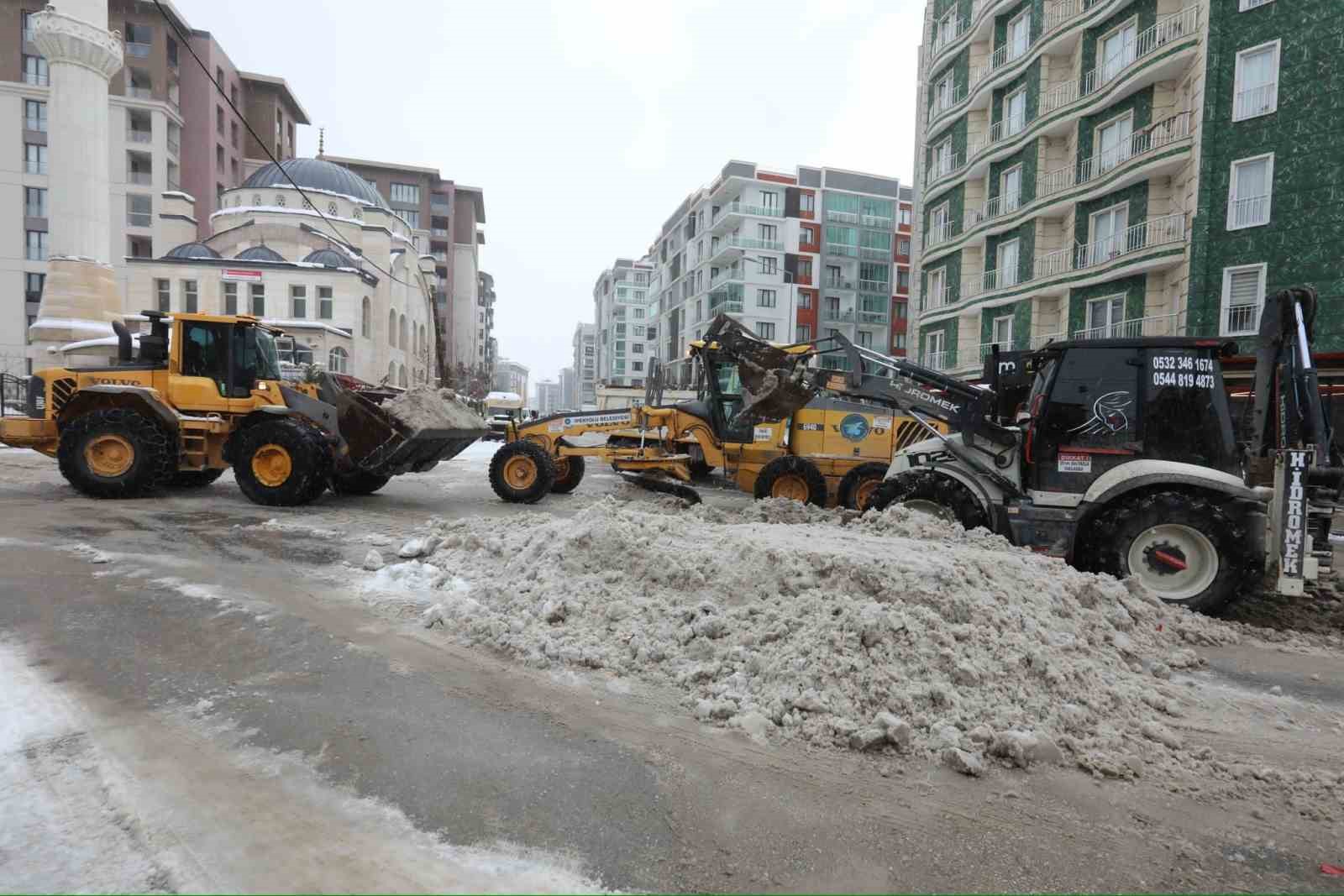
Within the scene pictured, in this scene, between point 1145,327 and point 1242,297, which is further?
point 1145,327

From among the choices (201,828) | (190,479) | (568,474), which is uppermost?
(568,474)

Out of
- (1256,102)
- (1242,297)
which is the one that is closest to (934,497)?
(1242,297)

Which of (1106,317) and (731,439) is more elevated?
(1106,317)

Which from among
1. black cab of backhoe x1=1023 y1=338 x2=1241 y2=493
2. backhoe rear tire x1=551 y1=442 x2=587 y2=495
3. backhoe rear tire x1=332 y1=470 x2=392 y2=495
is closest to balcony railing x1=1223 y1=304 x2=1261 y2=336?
black cab of backhoe x1=1023 y1=338 x2=1241 y2=493

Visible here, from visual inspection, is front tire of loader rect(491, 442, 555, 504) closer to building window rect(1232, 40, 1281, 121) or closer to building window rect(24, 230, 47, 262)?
building window rect(1232, 40, 1281, 121)

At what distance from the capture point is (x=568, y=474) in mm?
13523

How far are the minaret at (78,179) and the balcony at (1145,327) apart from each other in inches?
1376

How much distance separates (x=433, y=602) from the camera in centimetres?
586

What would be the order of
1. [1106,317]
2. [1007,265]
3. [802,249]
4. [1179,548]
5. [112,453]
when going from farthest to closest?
[802,249] → [1007,265] → [1106,317] → [112,453] → [1179,548]

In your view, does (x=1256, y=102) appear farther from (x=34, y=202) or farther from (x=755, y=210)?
(x=34, y=202)

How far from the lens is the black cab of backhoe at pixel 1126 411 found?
22.1ft

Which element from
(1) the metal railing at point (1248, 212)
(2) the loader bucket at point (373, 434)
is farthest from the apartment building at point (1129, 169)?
(2) the loader bucket at point (373, 434)

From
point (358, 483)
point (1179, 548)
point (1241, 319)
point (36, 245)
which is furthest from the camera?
point (36, 245)

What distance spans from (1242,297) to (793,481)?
15.8 metres
